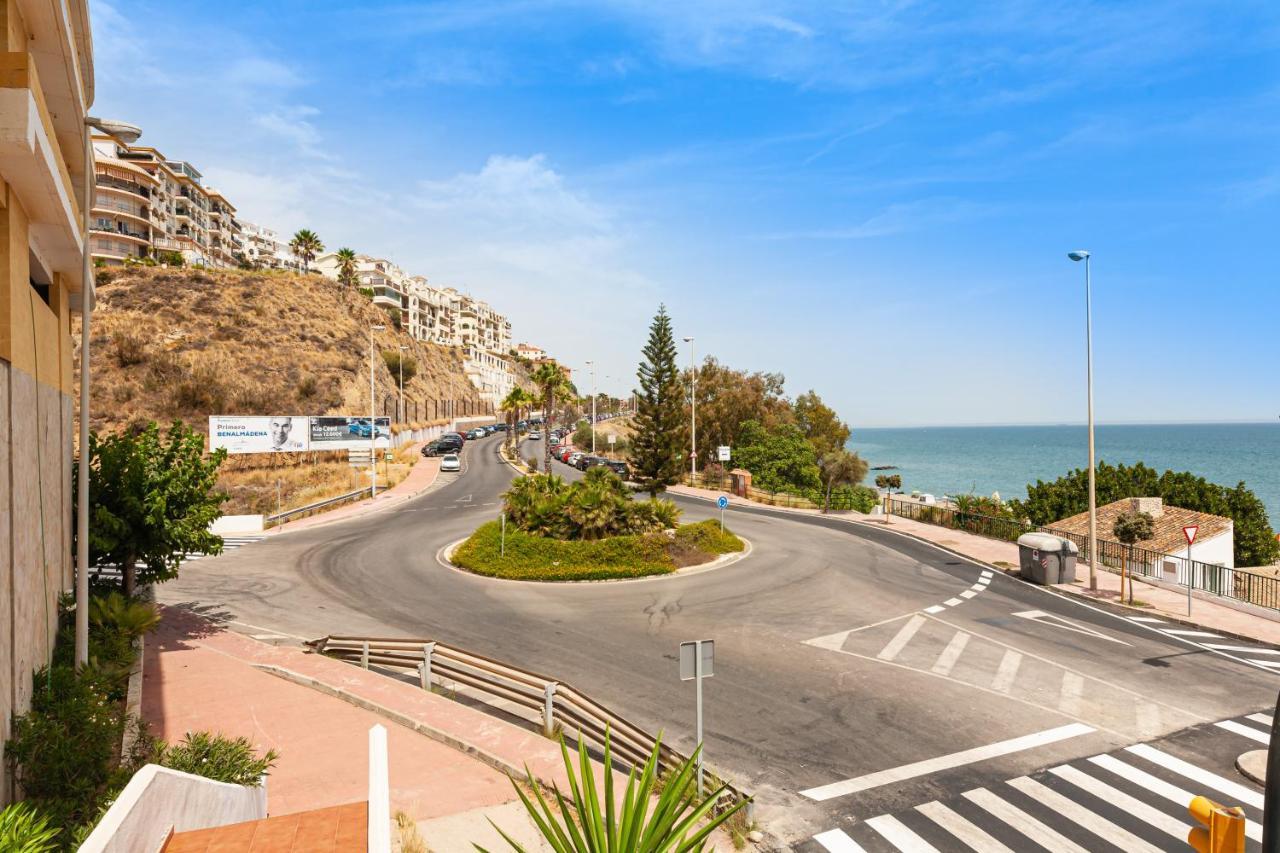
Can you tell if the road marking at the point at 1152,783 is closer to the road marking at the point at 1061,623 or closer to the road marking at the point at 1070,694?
the road marking at the point at 1070,694

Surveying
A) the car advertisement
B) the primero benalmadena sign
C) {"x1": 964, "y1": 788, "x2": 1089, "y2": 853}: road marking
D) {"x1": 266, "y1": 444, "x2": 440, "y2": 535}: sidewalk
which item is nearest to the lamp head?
{"x1": 964, "y1": 788, "x2": 1089, "y2": 853}: road marking

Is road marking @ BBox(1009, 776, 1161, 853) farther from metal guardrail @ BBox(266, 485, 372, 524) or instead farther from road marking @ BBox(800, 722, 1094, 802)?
metal guardrail @ BBox(266, 485, 372, 524)

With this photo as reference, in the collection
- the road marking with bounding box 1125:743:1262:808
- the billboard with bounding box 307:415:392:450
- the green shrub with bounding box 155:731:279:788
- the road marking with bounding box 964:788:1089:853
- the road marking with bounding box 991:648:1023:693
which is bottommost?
the road marking with bounding box 991:648:1023:693

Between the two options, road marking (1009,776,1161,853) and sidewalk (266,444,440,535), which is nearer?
road marking (1009,776,1161,853)

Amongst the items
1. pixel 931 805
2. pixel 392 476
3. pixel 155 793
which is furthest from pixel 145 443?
pixel 392 476

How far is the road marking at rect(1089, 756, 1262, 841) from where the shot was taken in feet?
30.4

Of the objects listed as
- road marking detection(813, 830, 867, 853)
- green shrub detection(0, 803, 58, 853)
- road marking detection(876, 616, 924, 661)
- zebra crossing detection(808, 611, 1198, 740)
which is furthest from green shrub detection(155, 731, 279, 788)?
road marking detection(876, 616, 924, 661)

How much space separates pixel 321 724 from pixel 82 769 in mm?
3965

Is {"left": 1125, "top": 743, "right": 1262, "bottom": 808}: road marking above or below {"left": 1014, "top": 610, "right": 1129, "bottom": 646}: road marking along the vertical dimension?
above

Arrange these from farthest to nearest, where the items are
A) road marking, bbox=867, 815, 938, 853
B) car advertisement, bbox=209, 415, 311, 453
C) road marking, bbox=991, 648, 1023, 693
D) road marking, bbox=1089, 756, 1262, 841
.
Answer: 1. car advertisement, bbox=209, 415, 311, 453
2. road marking, bbox=991, 648, 1023, 693
3. road marking, bbox=1089, 756, 1262, 841
4. road marking, bbox=867, 815, 938, 853

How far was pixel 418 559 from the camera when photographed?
26.6 metres

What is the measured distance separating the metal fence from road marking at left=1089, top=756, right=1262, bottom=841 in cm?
1294

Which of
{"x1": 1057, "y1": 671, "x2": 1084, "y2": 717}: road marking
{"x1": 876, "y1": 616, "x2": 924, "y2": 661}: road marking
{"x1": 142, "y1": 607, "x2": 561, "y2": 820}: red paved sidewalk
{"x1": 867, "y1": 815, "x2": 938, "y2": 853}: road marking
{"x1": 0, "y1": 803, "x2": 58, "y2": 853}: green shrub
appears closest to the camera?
{"x1": 0, "y1": 803, "x2": 58, "y2": 853}: green shrub

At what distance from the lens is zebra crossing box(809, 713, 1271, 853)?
28.6ft
